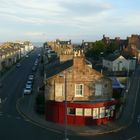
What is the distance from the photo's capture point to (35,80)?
83875 millimetres

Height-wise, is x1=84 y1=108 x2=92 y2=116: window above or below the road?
above

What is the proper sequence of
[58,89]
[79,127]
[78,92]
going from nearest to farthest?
[79,127]
[58,89]
[78,92]

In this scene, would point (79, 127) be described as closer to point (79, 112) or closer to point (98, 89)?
point (79, 112)

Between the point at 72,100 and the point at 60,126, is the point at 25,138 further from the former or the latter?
the point at 72,100

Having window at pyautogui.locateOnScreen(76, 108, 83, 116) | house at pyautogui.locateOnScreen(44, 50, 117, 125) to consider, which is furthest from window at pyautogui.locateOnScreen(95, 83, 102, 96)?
window at pyautogui.locateOnScreen(76, 108, 83, 116)

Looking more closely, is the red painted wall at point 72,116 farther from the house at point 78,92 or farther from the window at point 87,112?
the window at point 87,112

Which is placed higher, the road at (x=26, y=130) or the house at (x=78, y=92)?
the house at (x=78, y=92)

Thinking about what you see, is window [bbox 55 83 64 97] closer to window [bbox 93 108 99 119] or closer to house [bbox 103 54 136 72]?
window [bbox 93 108 99 119]

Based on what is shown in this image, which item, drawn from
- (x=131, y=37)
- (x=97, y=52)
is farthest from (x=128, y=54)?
(x=131, y=37)

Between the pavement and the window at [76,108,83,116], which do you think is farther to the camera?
the window at [76,108,83,116]

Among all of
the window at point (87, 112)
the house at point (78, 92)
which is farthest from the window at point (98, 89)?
the window at point (87, 112)

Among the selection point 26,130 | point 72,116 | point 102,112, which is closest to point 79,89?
point 72,116

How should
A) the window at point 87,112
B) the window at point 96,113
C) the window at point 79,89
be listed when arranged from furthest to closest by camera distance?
the window at point 79,89
the window at point 96,113
the window at point 87,112

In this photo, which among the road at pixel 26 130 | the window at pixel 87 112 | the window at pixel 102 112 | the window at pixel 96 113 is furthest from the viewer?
the window at pixel 102 112
